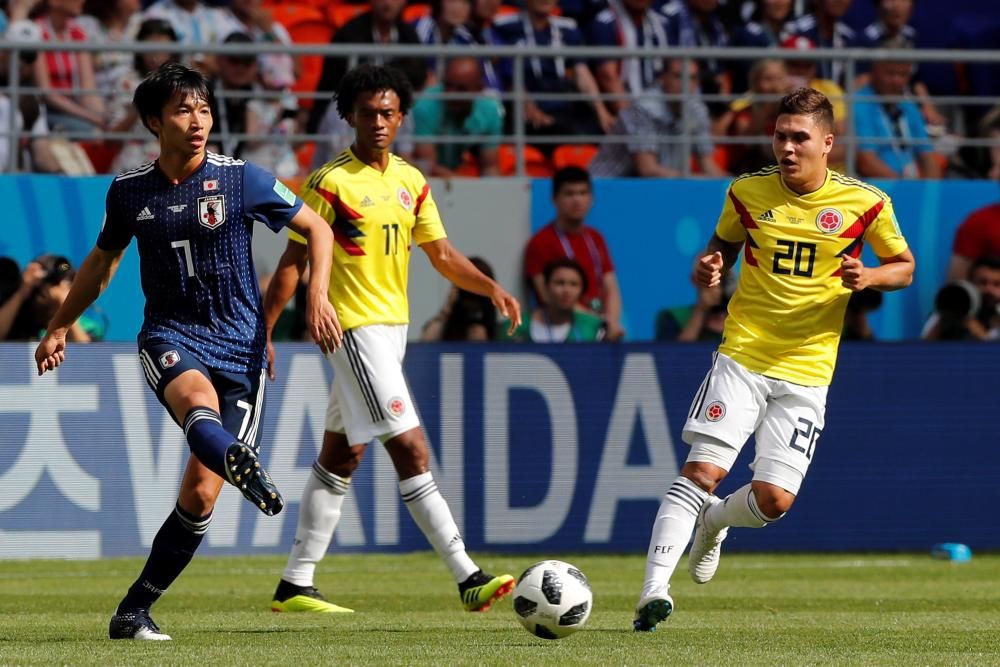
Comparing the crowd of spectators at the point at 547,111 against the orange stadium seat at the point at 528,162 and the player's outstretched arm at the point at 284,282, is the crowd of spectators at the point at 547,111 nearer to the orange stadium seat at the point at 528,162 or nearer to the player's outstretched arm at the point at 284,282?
the orange stadium seat at the point at 528,162

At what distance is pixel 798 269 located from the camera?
25.1ft

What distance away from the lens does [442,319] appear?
43.6ft

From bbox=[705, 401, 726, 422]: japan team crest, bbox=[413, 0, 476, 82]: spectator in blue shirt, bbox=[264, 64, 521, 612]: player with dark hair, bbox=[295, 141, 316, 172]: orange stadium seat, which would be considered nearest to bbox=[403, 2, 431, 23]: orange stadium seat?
bbox=[413, 0, 476, 82]: spectator in blue shirt

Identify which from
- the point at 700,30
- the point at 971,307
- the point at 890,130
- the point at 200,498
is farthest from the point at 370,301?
the point at 700,30

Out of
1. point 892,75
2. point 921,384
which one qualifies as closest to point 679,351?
point 921,384

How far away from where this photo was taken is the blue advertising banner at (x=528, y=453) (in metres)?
11.8

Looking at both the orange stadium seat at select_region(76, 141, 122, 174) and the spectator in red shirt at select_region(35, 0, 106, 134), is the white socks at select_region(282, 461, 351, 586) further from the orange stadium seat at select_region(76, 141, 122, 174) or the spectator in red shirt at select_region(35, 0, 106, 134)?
the orange stadium seat at select_region(76, 141, 122, 174)

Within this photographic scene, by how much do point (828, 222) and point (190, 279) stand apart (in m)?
2.87

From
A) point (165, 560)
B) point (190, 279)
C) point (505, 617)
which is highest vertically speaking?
point (190, 279)

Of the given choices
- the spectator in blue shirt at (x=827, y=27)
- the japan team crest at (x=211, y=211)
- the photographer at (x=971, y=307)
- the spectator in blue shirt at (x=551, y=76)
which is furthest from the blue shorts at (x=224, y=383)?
the spectator in blue shirt at (x=827, y=27)

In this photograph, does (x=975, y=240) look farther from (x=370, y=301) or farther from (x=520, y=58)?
(x=370, y=301)

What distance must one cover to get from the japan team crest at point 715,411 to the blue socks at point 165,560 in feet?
7.23

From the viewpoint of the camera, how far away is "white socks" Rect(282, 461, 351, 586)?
28.8 feet

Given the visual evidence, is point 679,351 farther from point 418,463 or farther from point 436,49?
point 418,463
